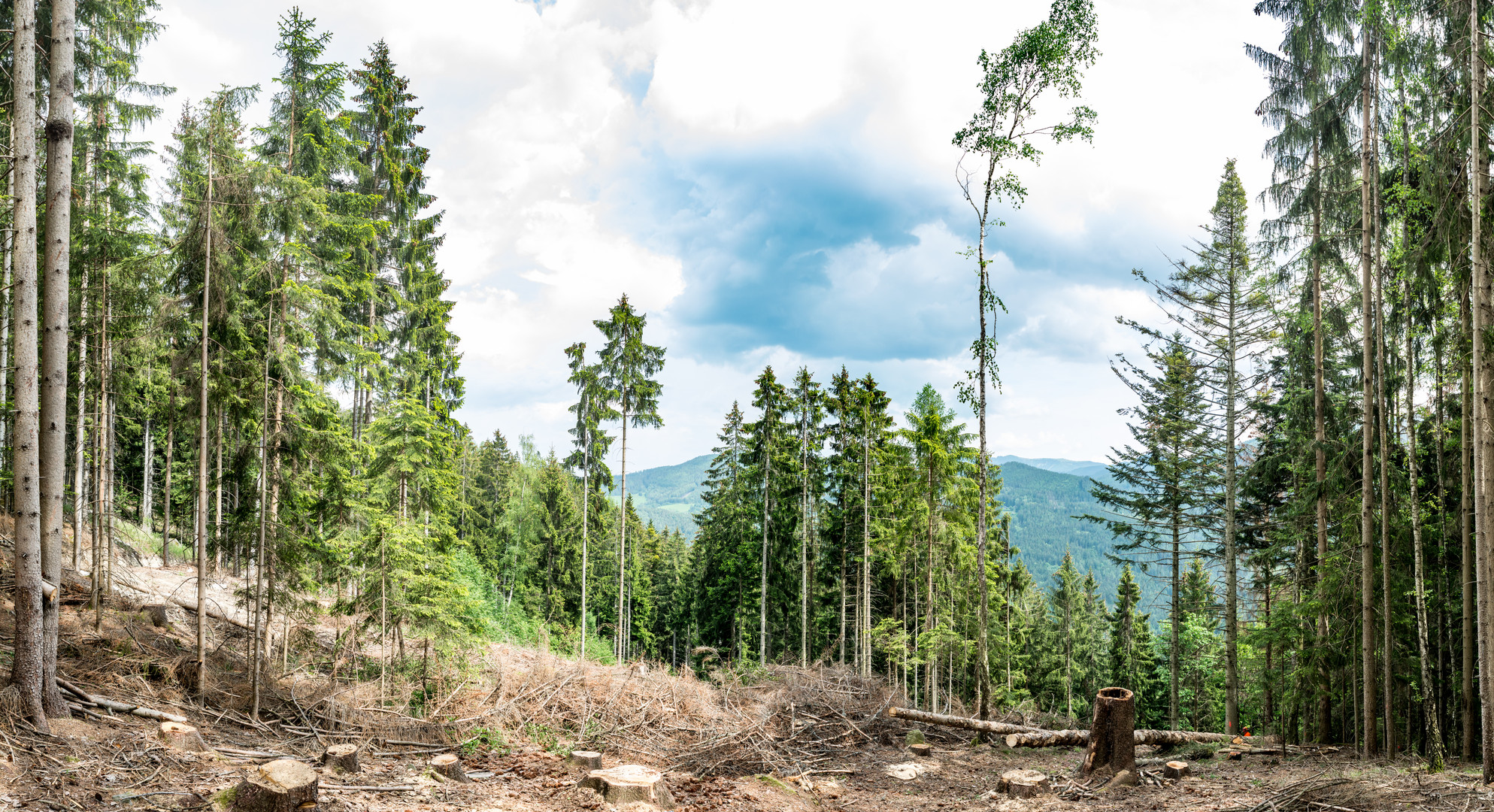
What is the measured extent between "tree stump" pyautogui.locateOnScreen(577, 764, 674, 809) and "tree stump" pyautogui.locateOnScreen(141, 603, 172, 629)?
388 inches

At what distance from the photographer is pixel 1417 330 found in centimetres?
1188

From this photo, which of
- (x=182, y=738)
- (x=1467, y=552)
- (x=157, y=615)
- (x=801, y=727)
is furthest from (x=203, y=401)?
(x=1467, y=552)

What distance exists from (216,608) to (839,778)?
13.7 m

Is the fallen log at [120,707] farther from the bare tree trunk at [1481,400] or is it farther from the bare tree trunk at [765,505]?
the bare tree trunk at [765,505]

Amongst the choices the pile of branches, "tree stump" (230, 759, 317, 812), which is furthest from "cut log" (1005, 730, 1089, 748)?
"tree stump" (230, 759, 317, 812)

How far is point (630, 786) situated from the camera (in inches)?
307

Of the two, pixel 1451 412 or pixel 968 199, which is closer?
pixel 1451 412

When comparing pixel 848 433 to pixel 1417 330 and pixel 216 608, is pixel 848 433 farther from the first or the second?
pixel 216 608

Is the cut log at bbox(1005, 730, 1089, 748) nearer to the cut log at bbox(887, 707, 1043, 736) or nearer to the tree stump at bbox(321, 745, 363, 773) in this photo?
the cut log at bbox(887, 707, 1043, 736)

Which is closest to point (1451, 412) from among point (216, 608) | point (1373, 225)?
point (1373, 225)

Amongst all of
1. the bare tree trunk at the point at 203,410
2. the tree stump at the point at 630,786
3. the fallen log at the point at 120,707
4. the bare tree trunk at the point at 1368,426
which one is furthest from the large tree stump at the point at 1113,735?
the bare tree trunk at the point at 203,410

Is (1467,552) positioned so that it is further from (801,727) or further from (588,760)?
(588,760)

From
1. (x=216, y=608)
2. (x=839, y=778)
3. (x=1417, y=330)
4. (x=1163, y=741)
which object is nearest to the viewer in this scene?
(x=839, y=778)

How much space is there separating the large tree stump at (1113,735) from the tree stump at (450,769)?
332 inches
